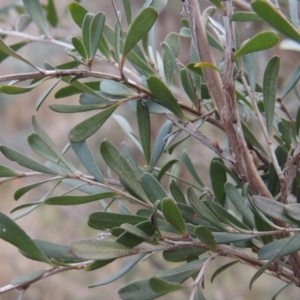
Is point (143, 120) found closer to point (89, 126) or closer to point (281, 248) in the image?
point (89, 126)

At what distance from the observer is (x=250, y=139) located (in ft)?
1.33

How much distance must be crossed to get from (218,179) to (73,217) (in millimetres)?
1645

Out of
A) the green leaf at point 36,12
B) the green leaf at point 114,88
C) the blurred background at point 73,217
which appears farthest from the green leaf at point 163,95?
the blurred background at point 73,217

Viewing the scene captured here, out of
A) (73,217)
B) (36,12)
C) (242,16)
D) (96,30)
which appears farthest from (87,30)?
(73,217)

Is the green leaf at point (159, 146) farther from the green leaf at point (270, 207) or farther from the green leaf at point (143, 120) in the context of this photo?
the green leaf at point (270, 207)

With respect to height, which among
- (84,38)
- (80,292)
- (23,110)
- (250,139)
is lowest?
(80,292)

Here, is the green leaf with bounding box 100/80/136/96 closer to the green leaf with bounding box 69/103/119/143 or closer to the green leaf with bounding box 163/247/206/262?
the green leaf with bounding box 69/103/119/143

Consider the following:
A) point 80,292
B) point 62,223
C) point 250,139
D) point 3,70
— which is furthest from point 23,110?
point 250,139

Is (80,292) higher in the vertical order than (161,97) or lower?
lower

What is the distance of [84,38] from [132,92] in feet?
0.19

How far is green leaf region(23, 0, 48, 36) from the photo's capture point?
1.73 ft

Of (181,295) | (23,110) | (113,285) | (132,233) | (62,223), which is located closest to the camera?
(132,233)

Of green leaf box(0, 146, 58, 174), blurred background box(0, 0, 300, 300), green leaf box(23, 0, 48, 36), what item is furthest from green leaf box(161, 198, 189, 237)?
blurred background box(0, 0, 300, 300)

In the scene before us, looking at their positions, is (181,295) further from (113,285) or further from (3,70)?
(3,70)
